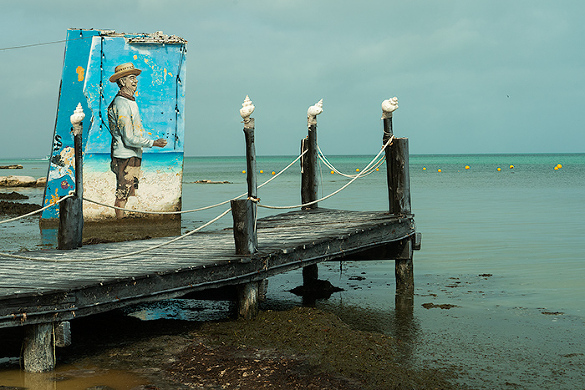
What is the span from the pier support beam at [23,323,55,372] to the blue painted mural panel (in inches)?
455

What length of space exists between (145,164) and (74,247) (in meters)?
8.82

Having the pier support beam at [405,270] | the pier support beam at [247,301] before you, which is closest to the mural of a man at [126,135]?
the pier support beam at [405,270]

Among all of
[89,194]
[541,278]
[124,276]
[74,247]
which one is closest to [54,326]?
[124,276]

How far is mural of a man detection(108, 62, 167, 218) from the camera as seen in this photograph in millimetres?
17156

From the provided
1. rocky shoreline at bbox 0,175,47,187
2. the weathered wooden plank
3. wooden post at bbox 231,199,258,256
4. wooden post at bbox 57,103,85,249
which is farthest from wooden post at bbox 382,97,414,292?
rocky shoreline at bbox 0,175,47,187

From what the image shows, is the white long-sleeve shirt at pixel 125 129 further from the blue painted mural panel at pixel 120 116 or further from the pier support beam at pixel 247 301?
the pier support beam at pixel 247 301

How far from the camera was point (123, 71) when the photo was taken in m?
17.1

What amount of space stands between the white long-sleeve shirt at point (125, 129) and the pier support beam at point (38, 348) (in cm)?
1176

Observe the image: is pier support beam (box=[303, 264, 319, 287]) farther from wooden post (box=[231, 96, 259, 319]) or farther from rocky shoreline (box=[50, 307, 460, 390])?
wooden post (box=[231, 96, 259, 319])

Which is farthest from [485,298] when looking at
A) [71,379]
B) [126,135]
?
[126,135]

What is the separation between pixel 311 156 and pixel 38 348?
701cm

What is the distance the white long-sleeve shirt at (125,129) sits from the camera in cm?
1717

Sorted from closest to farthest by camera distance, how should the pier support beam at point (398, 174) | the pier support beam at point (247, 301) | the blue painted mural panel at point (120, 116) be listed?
the pier support beam at point (247, 301)
the pier support beam at point (398, 174)
the blue painted mural panel at point (120, 116)

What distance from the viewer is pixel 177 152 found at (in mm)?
18047
